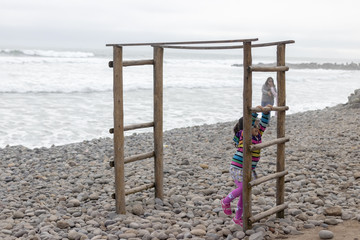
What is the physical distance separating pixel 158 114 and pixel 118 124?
26.0 inches

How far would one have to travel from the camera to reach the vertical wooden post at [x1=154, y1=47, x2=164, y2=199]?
5.86 metres

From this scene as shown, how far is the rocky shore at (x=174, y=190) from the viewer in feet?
17.4

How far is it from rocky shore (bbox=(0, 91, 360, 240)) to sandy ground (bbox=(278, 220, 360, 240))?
0.30 feet

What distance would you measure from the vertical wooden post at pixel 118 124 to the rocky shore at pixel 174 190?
0.26m

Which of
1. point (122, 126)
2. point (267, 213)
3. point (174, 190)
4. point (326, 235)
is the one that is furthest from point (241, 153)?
point (174, 190)

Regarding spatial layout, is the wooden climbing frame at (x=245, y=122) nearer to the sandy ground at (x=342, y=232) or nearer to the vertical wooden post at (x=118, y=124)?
the vertical wooden post at (x=118, y=124)

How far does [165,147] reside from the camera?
1026 cm

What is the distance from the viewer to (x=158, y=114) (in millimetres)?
6020

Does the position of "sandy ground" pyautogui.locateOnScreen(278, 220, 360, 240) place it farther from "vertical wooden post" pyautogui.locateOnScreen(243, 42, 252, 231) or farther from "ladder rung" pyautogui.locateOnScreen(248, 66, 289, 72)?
"ladder rung" pyautogui.locateOnScreen(248, 66, 289, 72)

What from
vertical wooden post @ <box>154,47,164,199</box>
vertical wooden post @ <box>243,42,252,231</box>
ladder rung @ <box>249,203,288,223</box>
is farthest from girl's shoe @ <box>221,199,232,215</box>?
vertical wooden post @ <box>154,47,164,199</box>

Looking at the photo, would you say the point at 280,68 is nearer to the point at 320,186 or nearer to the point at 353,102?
the point at 320,186

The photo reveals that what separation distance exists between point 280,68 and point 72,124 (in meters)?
10.2

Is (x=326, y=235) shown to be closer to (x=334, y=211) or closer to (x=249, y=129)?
(x=334, y=211)

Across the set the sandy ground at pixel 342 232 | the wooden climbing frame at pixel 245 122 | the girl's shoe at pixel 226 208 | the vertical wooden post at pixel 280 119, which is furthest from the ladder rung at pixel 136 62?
the sandy ground at pixel 342 232
